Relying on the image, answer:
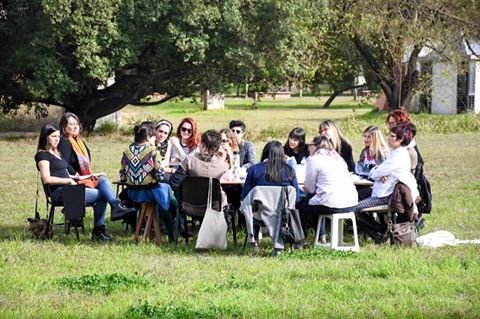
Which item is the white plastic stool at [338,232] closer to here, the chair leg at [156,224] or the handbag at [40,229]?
the chair leg at [156,224]

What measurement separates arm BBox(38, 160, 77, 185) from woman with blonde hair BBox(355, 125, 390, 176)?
10.9 feet

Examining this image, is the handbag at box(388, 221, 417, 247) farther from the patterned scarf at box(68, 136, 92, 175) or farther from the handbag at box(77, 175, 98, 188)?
the patterned scarf at box(68, 136, 92, 175)

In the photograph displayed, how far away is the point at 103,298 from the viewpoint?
299 inches

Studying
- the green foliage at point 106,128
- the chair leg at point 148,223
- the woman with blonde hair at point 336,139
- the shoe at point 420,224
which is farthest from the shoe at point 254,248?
the green foliage at point 106,128

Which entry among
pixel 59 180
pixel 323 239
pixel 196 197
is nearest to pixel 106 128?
pixel 59 180

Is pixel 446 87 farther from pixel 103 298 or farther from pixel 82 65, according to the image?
pixel 103 298

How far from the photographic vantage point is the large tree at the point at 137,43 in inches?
968

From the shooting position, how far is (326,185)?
10.1 m

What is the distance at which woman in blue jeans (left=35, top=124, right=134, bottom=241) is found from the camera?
34.8 ft

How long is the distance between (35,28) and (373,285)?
18.6 metres

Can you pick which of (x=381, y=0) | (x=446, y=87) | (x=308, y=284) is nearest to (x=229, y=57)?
(x=381, y=0)

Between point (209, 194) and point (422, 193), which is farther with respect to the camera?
point (422, 193)

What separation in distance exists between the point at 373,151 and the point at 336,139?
47cm

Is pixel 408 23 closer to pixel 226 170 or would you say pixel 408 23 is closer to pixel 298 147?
pixel 298 147
